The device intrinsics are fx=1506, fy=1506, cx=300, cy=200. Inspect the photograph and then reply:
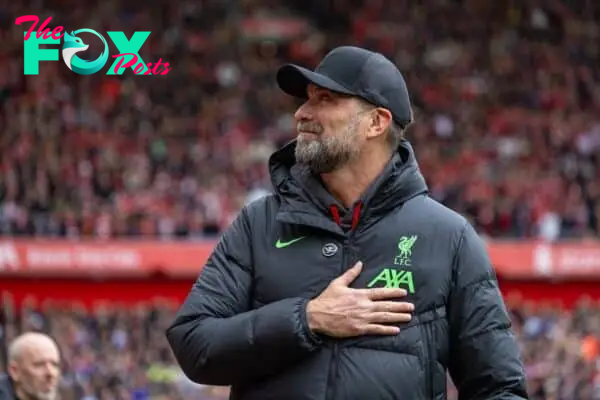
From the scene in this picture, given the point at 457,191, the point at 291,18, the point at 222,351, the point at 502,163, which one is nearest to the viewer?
the point at 222,351

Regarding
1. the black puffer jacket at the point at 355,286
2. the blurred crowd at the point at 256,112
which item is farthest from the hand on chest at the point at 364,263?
the blurred crowd at the point at 256,112

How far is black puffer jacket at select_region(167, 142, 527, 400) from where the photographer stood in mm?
3652

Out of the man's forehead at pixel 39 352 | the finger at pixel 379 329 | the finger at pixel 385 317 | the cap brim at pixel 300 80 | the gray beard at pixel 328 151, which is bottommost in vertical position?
the man's forehead at pixel 39 352

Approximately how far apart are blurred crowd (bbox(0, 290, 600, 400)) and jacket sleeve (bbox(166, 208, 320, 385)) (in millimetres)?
9726

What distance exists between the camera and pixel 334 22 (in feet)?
86.6

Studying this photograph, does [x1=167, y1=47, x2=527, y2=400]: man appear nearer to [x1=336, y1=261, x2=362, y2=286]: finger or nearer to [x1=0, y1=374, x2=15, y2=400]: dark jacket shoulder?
[x1=336, y1=261, x2=362, y2=286]: finger

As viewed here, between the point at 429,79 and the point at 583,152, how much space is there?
337 cm

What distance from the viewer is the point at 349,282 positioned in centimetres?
370

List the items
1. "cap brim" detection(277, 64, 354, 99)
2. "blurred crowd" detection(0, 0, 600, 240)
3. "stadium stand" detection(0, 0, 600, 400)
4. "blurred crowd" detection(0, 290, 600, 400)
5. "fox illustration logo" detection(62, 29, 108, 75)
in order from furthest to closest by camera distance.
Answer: "blurred crowd" detection(0, 0, 600, 240) → "stadium stand" detection(0, 0, 600, 400) → "blurred crowd" detection(0, 290, 600, 400) → "fox illustration logo" detection(62, 29, 108, 75) → "cap brim" detection(277, 64, 354, 99)

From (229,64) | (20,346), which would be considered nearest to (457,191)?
(229,64)

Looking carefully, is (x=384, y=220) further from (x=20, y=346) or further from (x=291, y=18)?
(x=291, y=18)

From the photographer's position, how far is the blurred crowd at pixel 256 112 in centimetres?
1962

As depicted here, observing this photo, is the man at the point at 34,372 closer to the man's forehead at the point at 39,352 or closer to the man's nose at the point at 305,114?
the man's forehead at the point at 39,352

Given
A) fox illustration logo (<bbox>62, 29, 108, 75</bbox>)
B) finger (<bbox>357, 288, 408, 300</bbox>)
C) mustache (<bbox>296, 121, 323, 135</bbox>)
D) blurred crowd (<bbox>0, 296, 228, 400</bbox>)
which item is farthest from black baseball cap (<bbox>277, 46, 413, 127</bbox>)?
blurred crowd (<bbox>0, 296, 228, 400</bbox>)
